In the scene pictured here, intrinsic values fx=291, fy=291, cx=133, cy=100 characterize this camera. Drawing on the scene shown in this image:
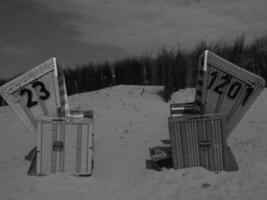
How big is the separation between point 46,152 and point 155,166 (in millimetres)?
1737

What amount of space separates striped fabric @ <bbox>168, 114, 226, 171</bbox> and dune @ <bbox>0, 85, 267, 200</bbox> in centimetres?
17

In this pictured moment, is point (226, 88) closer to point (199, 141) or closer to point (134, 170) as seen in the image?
point (199, 141)

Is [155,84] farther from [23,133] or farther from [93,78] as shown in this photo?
[23,133]

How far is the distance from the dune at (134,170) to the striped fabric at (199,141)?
0.56 feet

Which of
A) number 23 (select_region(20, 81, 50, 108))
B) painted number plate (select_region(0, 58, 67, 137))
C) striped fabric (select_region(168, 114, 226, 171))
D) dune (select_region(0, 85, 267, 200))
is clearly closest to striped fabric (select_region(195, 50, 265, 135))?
striped fabric (select_region(168, 114, 226, 171))

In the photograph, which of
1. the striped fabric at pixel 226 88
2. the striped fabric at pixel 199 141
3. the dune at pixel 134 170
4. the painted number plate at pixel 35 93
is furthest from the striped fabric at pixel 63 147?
the striped fabric at pixel 226 88

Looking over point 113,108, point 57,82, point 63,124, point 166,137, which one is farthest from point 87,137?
point 113,108

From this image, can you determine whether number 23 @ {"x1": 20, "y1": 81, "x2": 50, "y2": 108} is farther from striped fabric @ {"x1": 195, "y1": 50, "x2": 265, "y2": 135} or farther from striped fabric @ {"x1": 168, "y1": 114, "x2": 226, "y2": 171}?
striped fabric @ {"x1": 195, "y1": 50, "x2": 265, "y2": 135}

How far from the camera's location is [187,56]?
11148mm

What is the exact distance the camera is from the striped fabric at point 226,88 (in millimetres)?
4379

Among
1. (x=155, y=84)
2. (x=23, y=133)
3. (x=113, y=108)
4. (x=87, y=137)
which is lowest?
(x=87, y=137)

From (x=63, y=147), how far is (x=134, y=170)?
4.09 feet

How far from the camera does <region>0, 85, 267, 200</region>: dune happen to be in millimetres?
3480

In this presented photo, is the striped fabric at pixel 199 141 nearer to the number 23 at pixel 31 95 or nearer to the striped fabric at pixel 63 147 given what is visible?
the striped fabric at pixel 63 147
